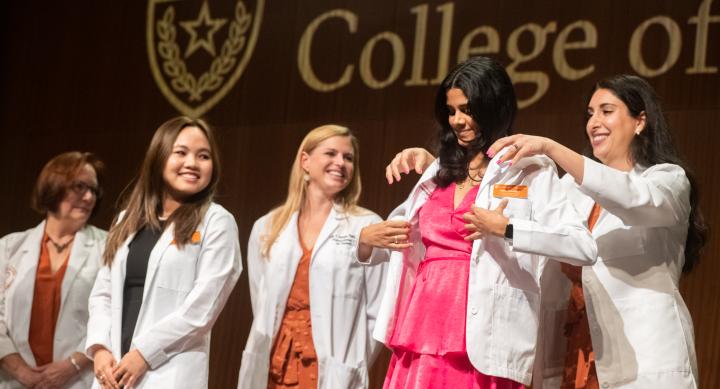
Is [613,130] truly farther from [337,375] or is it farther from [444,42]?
[444,42]

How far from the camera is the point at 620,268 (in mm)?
3154

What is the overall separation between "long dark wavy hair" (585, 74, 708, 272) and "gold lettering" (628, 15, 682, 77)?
→ 1605mm

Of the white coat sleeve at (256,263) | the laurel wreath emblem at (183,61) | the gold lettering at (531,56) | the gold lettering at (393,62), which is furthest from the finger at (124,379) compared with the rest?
the laurel wreath emblem at (183,61)

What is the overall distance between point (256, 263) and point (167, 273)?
0.91 m

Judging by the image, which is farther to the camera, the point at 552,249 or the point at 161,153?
the point at 161,153

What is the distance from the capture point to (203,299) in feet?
11.7

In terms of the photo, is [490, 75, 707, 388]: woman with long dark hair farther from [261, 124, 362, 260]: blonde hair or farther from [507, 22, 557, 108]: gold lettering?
[507, 22, 557, 108]: gold lettering

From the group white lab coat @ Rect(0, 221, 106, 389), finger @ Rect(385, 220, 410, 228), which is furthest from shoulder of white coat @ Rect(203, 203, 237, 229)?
white lab coat @ Rect(0, 221, 106, 389)

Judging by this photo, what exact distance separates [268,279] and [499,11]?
2.14 m

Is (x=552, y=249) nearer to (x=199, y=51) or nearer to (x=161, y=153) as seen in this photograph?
(x=161, y=153)

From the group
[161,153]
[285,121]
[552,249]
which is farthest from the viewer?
[285,121]

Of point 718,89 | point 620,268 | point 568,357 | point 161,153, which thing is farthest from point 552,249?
point 718,89

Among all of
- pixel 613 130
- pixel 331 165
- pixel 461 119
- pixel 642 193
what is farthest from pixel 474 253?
pixel 331 165

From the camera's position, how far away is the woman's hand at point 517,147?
2793 millimetres
